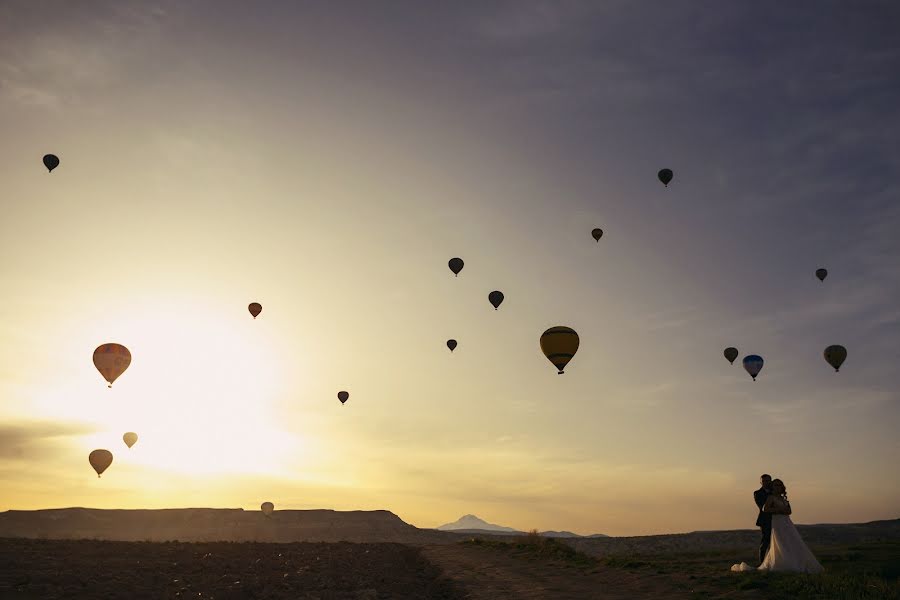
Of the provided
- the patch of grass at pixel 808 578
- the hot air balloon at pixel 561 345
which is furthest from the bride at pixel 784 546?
the hot air balloon at pixel 561 345

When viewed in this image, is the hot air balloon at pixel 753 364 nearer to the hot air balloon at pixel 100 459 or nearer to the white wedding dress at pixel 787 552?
the white wedding dress at pixel 787 552

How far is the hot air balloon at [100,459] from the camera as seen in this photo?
Answer: 60.0m

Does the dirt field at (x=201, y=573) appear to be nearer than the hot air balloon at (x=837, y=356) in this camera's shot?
Yes

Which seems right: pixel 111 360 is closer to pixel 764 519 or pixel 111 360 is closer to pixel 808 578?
pixel 764 519

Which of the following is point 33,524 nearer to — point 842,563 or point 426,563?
point 426,563

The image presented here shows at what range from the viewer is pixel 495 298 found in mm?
62812

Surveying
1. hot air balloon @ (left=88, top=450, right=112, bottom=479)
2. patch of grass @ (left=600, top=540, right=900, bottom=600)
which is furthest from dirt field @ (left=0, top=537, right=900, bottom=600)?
hot air balloon @ (left=88, top=450, right=112, bottom=479)

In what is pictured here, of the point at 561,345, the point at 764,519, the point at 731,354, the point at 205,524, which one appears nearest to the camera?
the point at 764,519

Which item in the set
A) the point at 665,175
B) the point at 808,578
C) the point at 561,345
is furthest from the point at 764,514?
the point at 665,175

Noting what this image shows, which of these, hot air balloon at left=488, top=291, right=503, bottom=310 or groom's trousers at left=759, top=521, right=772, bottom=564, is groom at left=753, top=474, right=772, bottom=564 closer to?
groom's trousers at left=759, top=521, right=772, bottom=564

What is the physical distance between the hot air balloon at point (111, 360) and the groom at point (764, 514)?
142ft

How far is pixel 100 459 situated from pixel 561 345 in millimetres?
38691

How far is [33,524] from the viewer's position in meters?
108

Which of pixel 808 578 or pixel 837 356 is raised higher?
pixel 837 356
